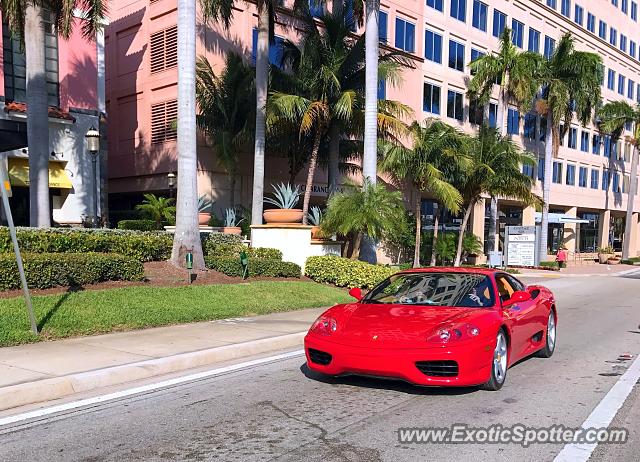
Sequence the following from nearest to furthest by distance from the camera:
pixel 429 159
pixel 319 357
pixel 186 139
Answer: pixel 319 357 → pixel 186 139 → pixel 429 159

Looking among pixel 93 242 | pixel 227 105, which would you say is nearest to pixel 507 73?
pixel 227 105

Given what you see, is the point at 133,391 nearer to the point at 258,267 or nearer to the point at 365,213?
the point at 258,267

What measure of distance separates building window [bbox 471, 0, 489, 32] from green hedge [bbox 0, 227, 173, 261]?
96.8 feet

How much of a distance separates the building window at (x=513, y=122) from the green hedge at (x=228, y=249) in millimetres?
28321

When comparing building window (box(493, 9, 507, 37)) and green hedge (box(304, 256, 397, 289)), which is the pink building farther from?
green hedge (box(304, 256, 397, 289))

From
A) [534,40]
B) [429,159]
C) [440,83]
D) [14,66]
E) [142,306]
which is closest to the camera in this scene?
[142,306]

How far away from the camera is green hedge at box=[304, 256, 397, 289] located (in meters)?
16.5

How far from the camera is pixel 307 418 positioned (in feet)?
17.6

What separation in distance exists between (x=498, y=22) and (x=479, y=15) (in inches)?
97.5

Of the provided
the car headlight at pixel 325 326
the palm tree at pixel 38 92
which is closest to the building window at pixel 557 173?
the palm tree at pixel 38 92

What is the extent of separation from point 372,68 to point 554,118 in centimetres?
2280

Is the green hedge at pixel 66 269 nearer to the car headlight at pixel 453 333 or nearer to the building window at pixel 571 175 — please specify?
the car headlight at pixel 453 333

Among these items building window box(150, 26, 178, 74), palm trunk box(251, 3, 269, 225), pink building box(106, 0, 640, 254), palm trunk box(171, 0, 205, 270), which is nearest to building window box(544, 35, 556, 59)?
pink building box(106, 0, 640, 254)

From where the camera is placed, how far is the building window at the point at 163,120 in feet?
82.8
